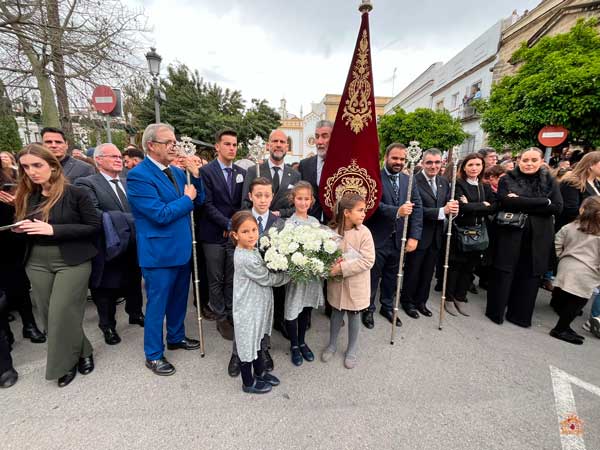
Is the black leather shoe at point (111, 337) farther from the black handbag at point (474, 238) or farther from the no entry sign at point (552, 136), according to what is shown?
the no entry sign at point (552, 136)

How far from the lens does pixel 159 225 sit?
250 centimetres

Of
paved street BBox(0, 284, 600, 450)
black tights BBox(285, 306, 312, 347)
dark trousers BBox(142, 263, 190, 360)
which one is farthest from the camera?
black tights BBox(285, 306, 312, 347)

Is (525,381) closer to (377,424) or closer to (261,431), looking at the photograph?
(377,424)

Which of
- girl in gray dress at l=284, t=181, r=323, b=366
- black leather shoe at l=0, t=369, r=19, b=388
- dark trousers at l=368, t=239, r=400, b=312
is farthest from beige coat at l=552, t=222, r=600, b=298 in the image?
black leather shoe at l=0, t=369, r=19, b=388

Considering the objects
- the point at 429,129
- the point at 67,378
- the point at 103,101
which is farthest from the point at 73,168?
the point at 429,129

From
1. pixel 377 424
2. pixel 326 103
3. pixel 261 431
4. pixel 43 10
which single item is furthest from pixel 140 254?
pixel 326 103

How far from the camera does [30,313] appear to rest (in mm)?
3250

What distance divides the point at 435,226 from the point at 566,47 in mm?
9827

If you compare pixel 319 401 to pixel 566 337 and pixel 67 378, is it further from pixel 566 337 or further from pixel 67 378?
pixel 566 337

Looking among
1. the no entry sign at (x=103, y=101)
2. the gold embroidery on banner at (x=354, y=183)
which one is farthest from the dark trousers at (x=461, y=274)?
the no entry sign at (x=103, y=101)

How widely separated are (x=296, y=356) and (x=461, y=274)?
2897 mm

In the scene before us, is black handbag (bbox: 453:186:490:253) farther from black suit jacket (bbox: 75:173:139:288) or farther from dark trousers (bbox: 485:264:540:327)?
black suit jacket (bbox: 75:173:139:288)

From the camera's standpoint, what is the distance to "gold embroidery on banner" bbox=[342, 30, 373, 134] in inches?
126

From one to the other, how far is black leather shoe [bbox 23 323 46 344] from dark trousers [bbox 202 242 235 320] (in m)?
1.94
